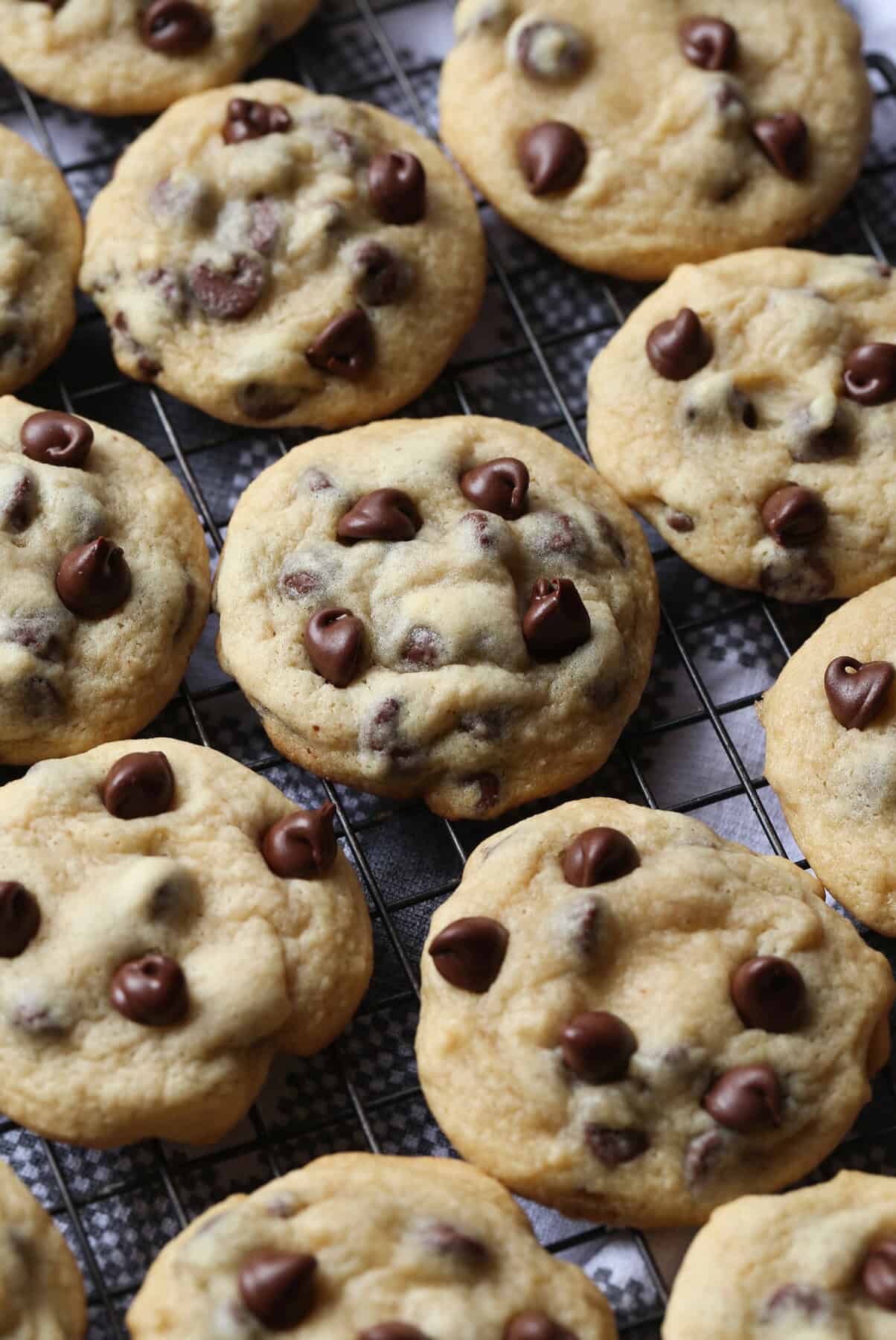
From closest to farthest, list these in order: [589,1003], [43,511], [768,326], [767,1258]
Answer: [767,1258]
[589,1003]
[43,511]
[768,326]

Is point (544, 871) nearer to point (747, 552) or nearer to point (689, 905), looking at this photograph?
point (689, 905)

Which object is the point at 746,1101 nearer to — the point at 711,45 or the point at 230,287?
the point at 230,287

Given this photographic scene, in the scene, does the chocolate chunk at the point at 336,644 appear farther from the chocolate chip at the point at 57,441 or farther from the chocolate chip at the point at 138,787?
the chocolate chip at the point at 57,441

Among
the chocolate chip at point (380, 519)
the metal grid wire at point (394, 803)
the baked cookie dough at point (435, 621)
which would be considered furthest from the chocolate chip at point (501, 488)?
the metal grid wire at point (394, 803)

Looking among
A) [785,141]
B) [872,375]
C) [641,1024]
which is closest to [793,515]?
[872,375]

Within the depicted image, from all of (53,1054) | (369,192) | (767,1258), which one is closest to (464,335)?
(369,192)

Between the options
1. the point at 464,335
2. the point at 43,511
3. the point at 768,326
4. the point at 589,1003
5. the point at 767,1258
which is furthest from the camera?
the point at 464,335

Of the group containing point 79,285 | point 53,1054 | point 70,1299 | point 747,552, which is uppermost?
point 79,285
